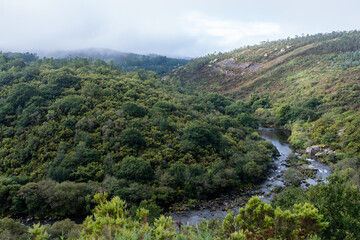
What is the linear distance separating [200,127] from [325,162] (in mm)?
22656

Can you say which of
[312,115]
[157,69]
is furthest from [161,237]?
[157,69]

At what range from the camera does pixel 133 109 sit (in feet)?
128

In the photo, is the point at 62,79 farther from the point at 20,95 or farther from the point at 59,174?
the point at 59,174

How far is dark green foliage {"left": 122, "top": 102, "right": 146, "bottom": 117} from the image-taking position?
38.7 meters

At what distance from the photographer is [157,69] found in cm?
15250

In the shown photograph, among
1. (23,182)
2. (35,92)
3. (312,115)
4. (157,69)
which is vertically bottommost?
(23,182)

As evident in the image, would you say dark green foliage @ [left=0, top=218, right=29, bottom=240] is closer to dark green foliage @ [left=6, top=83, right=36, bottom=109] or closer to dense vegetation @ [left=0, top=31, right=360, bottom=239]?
dense vegetation @ [left=0, top=31, right=360, bottom=239]

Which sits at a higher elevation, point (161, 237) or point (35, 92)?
point (35, 92)

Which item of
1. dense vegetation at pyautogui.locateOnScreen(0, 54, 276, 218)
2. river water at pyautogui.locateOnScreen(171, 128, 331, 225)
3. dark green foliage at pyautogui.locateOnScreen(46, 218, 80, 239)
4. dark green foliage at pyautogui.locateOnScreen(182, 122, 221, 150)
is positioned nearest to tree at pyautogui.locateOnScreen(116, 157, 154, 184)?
dense vegetation at pyautogui.locateOnScreen(0, 54, 276, 218)

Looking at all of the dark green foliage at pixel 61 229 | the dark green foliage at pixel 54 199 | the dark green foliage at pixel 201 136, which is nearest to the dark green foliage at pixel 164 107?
the dark green foliage at pixel 201 136

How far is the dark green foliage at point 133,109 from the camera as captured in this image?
1524 inches

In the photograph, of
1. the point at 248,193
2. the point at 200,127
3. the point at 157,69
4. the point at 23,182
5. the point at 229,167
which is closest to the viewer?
the point at 23,182

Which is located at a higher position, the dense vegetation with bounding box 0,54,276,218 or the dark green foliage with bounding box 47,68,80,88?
the dark green foliage with bounding box 47,68,80,88

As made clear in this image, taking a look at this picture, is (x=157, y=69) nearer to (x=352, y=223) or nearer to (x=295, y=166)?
(x=295, y=166)
